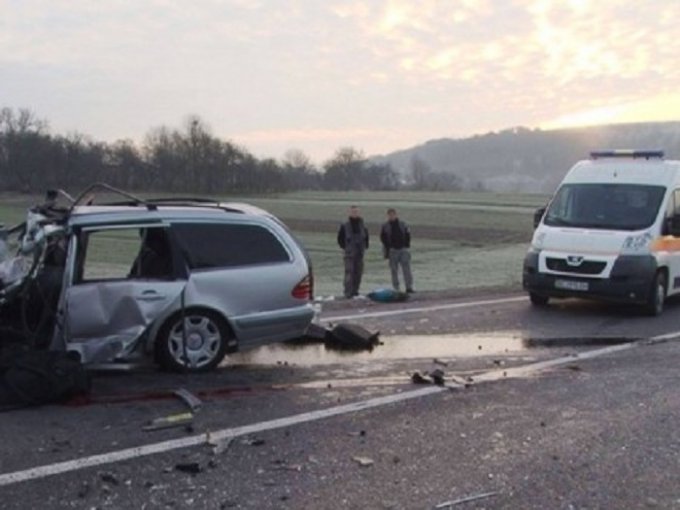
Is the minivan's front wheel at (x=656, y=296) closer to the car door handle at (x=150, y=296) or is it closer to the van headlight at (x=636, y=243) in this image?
the van headlight at (x=636, y=243)

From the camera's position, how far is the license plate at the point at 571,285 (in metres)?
11.8

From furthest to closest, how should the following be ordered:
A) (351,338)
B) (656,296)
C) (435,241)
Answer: (435,241)
(656,296)
(351,338)

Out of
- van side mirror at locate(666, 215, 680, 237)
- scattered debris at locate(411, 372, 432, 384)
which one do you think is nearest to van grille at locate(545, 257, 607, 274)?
van side mirror at locate(666, 215, 680, 237)

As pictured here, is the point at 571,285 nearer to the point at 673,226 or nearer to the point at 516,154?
the point at 673,226

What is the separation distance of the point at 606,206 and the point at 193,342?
24.3 feet

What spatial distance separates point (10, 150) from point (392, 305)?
84506 millimetres

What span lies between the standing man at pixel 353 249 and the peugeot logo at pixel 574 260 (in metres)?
4.65

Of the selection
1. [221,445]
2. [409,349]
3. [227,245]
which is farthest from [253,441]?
[409,349]

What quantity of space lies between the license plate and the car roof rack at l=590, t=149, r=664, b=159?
291 centimetres

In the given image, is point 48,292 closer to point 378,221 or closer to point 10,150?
point 378,221

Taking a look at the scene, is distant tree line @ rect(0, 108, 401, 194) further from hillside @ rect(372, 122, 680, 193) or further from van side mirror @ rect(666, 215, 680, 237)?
van side mirror @ rect(666, 215, 680, 237)

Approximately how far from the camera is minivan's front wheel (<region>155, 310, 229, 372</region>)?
7.55 metres

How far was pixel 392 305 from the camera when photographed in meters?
13.0

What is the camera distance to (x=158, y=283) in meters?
7.50
